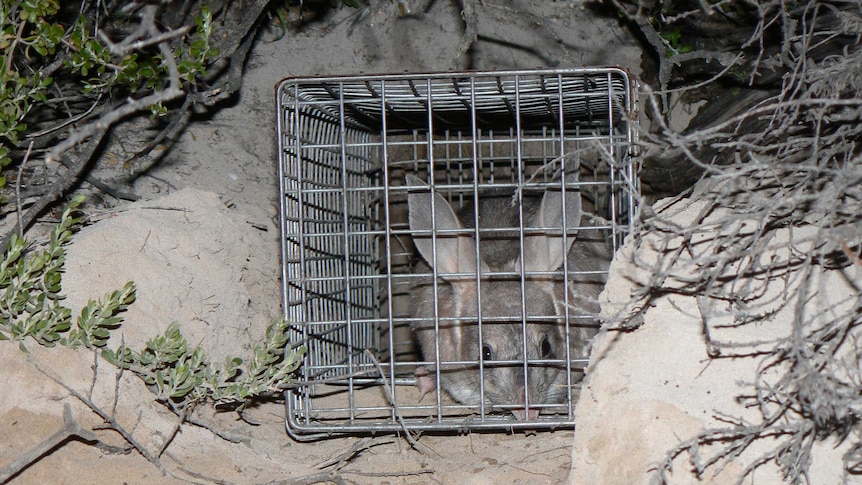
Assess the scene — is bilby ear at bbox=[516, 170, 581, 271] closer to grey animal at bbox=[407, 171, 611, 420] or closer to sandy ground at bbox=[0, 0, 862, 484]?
grey animal at bbox=[407, 171, 611, 420]

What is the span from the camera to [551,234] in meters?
4.41

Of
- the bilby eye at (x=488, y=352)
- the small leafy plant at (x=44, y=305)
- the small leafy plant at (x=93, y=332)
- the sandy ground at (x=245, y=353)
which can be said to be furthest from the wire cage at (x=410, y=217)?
the small leafy plant at (x=44, y=305)

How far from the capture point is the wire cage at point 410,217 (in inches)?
138

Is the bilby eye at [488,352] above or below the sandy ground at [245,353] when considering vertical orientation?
below

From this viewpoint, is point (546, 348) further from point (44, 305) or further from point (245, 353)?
point (44, 305)

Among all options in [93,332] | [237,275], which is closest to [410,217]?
[237,275]

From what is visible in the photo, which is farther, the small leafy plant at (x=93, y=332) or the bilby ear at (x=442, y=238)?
the bilby ear at (x=442, y=238)

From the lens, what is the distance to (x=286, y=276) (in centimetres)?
360

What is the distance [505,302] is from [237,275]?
156cm

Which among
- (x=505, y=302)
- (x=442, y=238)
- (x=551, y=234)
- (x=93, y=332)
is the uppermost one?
(x=93, y=332)

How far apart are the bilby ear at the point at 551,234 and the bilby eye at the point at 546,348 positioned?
0.42m

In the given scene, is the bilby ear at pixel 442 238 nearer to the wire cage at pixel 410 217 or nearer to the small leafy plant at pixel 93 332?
the wire cage at pixel 410 217

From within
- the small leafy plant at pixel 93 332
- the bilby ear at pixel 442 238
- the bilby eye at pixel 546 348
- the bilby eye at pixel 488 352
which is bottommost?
the bilby eye at pixel 546 348

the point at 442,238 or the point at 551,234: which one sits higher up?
the point at 551,234
